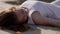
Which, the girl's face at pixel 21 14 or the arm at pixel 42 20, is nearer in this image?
the girl's face at pixel 21 14


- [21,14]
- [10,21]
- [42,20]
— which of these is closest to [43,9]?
[42,20]

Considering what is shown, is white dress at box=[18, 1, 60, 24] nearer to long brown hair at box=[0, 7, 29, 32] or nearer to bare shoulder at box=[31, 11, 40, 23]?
bare shoulder at box=[31, 11, 40, 23]

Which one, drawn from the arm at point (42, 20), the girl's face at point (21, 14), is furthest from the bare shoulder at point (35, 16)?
the girl's face at point (21, 14)

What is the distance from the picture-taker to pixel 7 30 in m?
2.80

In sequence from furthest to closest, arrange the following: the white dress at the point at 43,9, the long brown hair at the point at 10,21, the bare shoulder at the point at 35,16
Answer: the white dress at the point at 43,9
the bare shoulder at the point at 35,16
the long brown hair at the point at 10,21

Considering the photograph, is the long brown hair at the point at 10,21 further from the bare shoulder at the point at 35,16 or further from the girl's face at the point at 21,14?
the bare shoulder at the point at 35,16

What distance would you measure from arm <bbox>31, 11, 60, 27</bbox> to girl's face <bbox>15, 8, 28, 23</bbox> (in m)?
0.13

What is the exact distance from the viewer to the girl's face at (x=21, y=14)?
286cm

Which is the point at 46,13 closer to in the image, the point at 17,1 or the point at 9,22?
the point at 9,22

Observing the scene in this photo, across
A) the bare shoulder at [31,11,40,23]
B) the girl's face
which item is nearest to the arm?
the bare shoulder at [31,11,40,23]

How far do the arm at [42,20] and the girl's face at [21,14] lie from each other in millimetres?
129

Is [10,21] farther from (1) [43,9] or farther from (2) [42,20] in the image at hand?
(1) [43,9]

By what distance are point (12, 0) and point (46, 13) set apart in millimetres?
2478

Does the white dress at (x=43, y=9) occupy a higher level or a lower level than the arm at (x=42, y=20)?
higher
